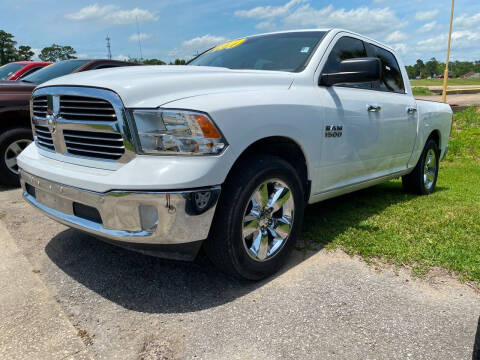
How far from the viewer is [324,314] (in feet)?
7.64

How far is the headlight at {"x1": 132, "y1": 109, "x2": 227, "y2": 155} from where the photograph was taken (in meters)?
2.19

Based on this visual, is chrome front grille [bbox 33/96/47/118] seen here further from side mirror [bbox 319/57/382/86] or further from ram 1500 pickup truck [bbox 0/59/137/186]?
ram 1500 pickup truck [bbox 0/59/137/186]

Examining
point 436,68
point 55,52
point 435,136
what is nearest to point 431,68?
point 436,68

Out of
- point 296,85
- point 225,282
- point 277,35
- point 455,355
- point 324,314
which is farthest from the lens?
point 277,35

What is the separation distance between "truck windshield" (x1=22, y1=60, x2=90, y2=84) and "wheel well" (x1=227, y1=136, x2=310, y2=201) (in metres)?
4.38

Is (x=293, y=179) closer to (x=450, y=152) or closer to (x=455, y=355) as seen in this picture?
(x=455, y=355)

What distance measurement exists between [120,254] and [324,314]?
159cm

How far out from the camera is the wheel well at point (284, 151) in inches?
103

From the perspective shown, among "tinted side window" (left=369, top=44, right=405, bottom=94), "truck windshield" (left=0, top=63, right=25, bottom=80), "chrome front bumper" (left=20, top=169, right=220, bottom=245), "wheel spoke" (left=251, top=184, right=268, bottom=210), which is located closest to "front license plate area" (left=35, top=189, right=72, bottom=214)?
"chrome front bumper" (left=20, top=169, right=220, bottom=245)

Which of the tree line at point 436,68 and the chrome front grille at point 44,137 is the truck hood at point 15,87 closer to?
the chrome front grille at point 44,137

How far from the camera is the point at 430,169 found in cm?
527

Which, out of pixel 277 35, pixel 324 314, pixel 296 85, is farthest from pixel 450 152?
pixel 324 314

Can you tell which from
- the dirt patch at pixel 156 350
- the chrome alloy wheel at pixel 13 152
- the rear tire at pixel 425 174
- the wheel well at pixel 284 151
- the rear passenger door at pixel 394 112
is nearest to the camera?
the dirt patch at pixel 156 350

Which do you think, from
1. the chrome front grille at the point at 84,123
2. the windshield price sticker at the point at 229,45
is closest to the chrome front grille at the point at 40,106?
the chrome front grille at the point at 84,123
